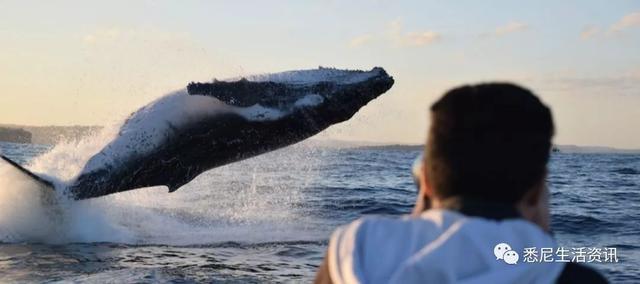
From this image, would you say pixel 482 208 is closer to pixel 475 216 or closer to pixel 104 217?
pixel 475 216

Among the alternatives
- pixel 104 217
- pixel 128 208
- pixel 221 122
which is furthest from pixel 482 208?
pixel 128 208

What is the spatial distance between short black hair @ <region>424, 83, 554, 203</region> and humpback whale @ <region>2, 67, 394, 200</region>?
7872 mm

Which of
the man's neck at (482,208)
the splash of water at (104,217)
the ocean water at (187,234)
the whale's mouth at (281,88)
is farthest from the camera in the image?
the splash of water at (104,217)

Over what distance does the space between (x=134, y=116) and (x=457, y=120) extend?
347 inches

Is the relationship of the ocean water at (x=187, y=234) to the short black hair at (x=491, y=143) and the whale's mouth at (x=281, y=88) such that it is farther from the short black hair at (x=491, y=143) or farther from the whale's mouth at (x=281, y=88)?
the short black hair at (x=491, y=143)

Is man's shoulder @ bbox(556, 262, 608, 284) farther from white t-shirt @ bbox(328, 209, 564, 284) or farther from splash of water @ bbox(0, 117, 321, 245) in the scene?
splash of water @ bbox(0, 117, 321, 245)

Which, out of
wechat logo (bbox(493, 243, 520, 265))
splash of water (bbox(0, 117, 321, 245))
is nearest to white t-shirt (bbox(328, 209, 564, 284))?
wechat logo (bbox(493, 243, 520, 265))

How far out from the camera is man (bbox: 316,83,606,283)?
177cm

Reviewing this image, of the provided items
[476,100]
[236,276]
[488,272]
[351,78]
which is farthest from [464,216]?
[351,78]

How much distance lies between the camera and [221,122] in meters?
9.88

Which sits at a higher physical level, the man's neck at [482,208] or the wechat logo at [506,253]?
the man's neck at [482,208]

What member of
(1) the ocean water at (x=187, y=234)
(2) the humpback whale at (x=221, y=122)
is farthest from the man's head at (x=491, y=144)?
(2) the humpback whale at (x=221, y=122)

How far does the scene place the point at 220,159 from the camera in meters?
10.3

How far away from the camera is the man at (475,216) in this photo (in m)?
1.77
